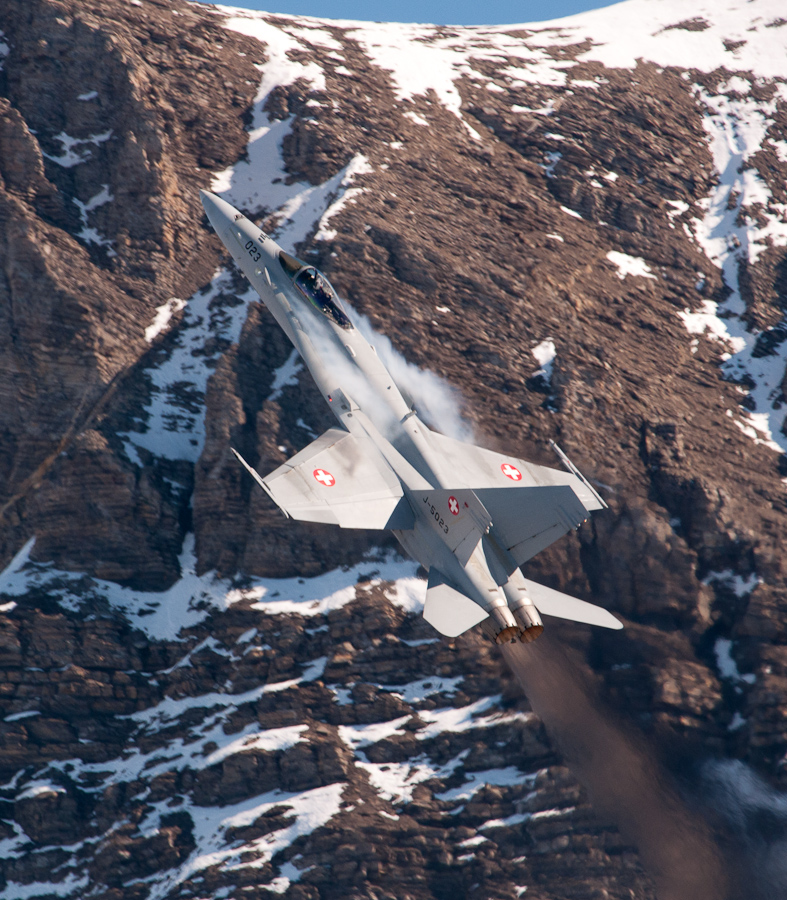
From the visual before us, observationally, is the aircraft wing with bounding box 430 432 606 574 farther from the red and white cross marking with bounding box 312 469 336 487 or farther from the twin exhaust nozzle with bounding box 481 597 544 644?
the red and white cross marking with bounding box 312 469 336 487

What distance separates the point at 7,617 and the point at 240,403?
16.6m

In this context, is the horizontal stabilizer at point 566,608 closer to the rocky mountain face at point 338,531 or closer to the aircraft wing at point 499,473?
the aircraft wing at point 499,473

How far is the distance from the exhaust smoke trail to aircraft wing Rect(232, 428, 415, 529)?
15283mm

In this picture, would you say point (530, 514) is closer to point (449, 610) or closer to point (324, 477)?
point (449, 610)

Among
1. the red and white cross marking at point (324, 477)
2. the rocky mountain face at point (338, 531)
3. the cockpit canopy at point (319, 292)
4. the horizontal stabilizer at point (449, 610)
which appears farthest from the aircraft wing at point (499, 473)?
the rocky mountain face at point (338, 531)

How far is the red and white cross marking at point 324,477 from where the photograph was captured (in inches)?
1323

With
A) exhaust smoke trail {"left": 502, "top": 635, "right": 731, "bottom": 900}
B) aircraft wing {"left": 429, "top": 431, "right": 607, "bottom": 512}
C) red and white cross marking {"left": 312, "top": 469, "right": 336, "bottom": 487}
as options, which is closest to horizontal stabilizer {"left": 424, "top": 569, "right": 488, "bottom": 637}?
aircraft wing {"left": 429, "top": 431, "right": 607, "bottom": 512}

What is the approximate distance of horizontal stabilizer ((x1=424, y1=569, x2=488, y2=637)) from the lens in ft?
97.1

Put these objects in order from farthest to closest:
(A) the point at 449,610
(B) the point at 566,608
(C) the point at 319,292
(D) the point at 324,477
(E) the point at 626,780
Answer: (E) the point at 626,780, (C) the point at 319,292, (D) the point at 324,477, (B) the point at 566,608, (A) the point at 449,610

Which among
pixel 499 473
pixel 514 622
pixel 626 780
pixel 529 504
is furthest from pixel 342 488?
pixel 626 780

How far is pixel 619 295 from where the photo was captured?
56656 millimetres

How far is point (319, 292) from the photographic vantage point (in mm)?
39312

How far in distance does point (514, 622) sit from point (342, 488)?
27.3 ft

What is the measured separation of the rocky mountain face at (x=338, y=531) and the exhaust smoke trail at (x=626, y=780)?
0.56ft
